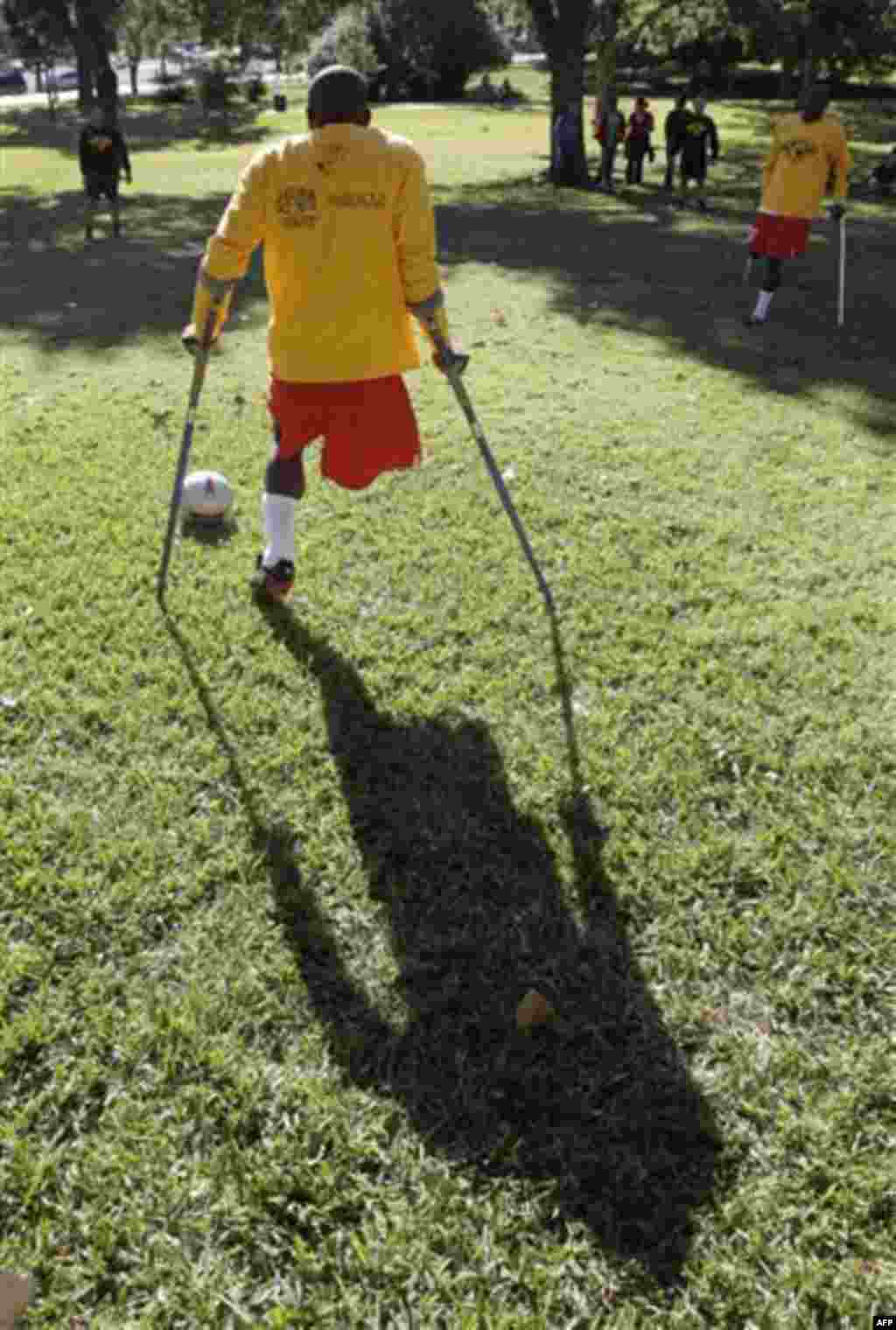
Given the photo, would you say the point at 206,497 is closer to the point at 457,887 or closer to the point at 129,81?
the point at 457,887

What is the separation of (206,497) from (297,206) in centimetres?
199

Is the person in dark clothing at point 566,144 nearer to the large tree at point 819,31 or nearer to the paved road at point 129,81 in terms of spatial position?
the large tree at point 819,31

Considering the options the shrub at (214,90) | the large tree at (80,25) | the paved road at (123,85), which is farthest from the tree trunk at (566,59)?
the paved road at (123,85)

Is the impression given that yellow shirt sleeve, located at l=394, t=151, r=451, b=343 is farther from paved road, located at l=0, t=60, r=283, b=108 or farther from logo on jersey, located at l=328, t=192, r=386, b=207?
paved road, located at l=0, t=60, r=283, b=108

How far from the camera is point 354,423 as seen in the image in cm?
430

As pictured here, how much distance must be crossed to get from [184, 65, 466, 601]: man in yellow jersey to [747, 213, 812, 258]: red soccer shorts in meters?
6.21

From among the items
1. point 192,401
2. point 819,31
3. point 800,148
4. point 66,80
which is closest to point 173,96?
point 66,80

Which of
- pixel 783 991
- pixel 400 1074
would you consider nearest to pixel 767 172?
pixel 783 991

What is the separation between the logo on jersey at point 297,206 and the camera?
12.7 feet

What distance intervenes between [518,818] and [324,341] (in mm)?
2044

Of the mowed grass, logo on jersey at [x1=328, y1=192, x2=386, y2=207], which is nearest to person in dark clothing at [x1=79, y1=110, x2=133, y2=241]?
the mowed grass

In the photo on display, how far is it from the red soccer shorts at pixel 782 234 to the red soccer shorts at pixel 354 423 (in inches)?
249

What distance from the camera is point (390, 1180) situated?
2494 millimetres

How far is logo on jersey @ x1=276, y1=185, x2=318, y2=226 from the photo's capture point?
Result: 3871 mm
